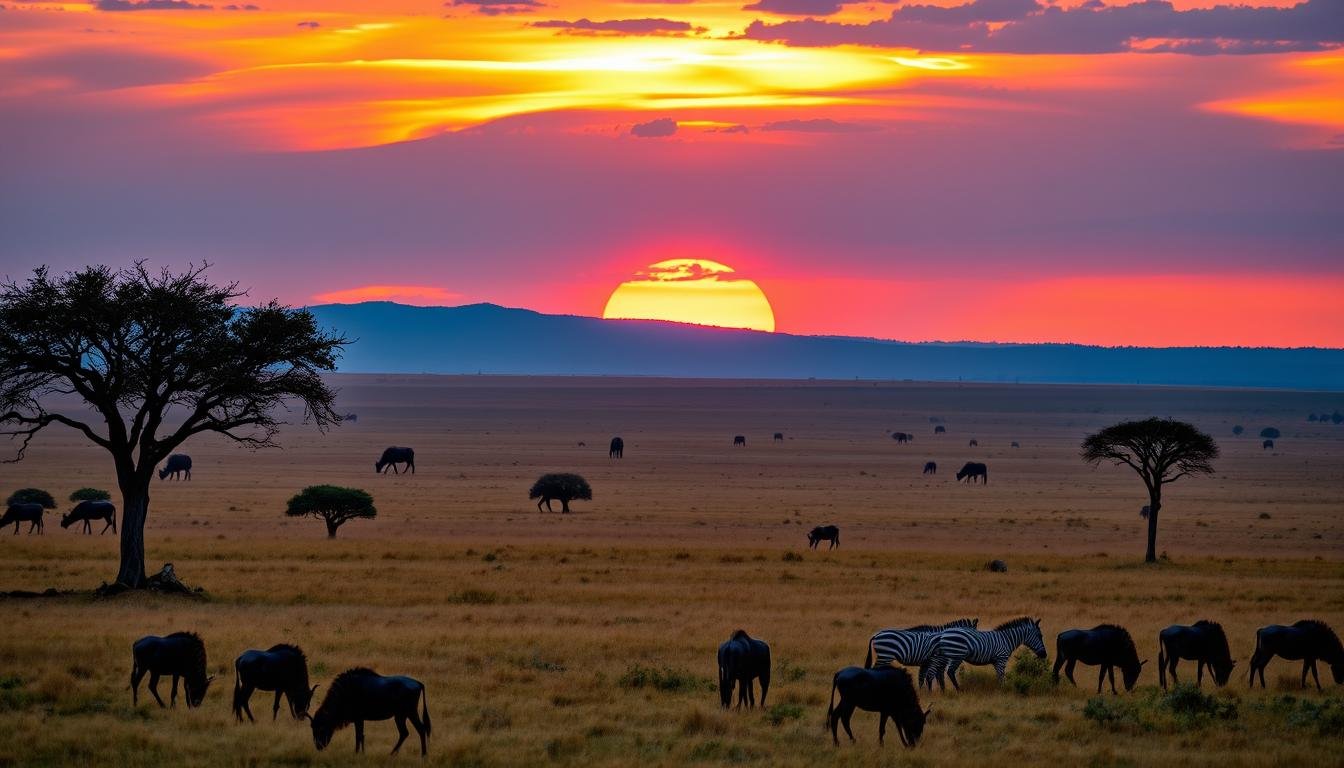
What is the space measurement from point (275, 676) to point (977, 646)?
974 cm

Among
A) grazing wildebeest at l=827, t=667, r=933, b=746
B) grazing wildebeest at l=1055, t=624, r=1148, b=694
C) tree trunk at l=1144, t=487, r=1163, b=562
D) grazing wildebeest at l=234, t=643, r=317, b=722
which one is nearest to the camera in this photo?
grazing wildebeest at l=827, t=667, r=933, b=746

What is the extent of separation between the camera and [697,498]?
70.8 m

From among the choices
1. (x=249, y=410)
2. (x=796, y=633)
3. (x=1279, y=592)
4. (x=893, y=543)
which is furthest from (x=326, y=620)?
(x=893, y=543)

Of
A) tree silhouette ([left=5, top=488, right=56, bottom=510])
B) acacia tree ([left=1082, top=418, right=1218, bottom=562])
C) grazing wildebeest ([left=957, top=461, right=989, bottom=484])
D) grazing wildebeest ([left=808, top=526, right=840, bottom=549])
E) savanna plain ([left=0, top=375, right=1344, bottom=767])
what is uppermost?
acacia tree ([left=1082, top=418, right=1218, bottom=562])

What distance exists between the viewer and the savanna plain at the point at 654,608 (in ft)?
53.0

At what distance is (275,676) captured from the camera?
16750 mm

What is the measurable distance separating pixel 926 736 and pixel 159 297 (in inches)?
795

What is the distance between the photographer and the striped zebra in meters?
19.7

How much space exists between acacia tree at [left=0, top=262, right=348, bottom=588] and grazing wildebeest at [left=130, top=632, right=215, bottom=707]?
38.0ft

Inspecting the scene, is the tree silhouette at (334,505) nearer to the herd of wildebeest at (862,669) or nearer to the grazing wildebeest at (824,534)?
the grazing wildebeest at (824,534)

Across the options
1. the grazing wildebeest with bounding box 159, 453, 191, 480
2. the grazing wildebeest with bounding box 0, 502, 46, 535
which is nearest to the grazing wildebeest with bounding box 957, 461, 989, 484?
the grazing wildebeest with bounding box 159, 453, 191, 480

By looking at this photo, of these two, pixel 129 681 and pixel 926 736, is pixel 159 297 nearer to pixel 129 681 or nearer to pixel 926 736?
pixel 129 681

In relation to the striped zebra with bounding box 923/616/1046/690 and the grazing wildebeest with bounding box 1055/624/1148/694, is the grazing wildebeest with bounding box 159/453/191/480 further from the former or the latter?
the grazing wildebeest with bounding box 1055/624/1148/694

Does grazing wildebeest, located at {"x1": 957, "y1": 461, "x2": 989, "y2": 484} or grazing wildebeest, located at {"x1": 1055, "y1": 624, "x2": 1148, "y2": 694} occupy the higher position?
grazing wildebeest, located at {"x1": 957, "y1": 461, "x2": 989, "y2": 484}
